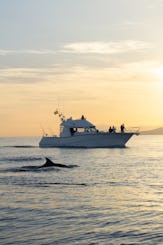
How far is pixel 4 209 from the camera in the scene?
2195 centimetres

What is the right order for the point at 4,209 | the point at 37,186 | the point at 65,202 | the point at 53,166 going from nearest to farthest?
the point at 4,209
the point at 65,202
the point at 37,186
the point at 53,166

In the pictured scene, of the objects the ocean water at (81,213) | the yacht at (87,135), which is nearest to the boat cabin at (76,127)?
the yacht at (87,135)

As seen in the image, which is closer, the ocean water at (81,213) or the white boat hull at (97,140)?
the ocean water at (81,213)

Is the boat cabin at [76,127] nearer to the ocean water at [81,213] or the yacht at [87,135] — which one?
the yacht at [87,135]

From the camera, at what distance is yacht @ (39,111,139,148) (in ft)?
340

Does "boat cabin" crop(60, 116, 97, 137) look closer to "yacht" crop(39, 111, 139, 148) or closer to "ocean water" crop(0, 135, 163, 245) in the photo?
"yacht" crop(39, 111, 139, 148)

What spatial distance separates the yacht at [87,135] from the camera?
340ft

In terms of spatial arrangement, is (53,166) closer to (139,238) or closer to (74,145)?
(139,238)

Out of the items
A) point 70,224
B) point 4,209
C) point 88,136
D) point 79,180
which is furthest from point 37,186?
point 88,136

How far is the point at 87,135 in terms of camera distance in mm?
104875

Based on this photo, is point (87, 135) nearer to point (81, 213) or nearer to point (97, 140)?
point (97, 140)

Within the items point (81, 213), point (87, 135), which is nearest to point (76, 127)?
point (87, 135)

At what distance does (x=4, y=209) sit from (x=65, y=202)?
12.1ft

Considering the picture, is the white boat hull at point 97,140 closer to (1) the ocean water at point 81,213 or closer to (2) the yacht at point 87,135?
(2) the yacht at point 87,135
